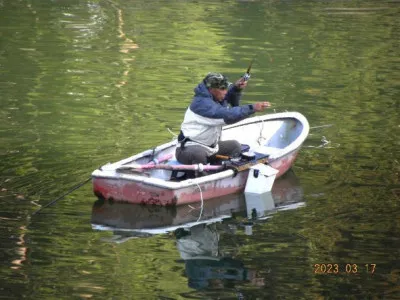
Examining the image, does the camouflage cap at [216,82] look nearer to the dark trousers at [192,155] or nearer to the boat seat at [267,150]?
the dark trousers at [192,155]

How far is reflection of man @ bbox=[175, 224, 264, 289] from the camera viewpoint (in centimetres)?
973

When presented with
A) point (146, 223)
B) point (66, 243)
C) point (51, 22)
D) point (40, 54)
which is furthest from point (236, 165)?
point (51, 22)

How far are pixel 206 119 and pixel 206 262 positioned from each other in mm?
2407

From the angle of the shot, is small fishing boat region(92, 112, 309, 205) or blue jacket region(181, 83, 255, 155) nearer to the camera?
small fishing boat region(92, 112, 309, 205)

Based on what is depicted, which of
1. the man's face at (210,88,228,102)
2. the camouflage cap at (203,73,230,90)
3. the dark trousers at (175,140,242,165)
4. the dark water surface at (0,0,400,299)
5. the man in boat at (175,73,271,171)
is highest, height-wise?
the camouflage cap at (203,73,230,90)

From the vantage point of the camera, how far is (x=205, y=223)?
456 inches

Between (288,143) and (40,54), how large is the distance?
381 inches

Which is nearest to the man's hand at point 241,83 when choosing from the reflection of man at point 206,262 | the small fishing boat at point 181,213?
the small fishing boat at point 181,213

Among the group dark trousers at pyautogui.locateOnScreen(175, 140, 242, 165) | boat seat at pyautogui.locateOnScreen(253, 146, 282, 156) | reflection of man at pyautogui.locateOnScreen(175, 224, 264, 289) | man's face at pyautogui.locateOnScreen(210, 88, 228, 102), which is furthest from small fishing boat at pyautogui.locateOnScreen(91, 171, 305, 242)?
man's face at pyautogui.locateOnScreen(210, 88, 228, 102)

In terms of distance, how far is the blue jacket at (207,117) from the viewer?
12141 mm

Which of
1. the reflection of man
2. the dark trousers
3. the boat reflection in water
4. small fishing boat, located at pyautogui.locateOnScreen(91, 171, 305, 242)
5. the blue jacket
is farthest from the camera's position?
the dark trousers

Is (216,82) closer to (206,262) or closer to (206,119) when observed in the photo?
(206,119)

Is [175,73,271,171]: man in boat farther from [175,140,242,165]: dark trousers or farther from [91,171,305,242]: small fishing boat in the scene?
[91,171,305,242]: small fishing boat

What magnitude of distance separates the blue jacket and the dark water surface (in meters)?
0.77
